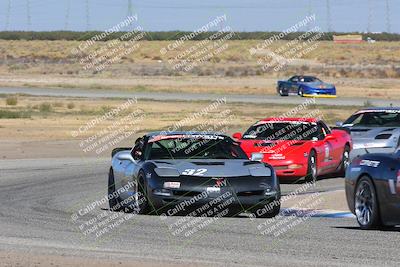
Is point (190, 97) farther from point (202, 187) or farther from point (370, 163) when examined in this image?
point (370, 163)

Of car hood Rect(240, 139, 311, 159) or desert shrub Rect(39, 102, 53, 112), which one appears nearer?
car hood Rect(240, 139, 311, 159)

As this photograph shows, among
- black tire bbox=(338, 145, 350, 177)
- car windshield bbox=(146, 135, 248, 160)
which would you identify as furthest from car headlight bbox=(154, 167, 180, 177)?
black tire bbox=(338, 145, 350, 177)

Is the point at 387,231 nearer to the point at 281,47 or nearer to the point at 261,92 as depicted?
the point at 261,92

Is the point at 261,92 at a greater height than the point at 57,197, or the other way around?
the point at 57,197

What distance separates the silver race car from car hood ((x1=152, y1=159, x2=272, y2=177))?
677cm

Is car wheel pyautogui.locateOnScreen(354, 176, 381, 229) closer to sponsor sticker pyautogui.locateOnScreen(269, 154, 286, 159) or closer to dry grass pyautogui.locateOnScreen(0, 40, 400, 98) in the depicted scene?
sponsor sticker pyautogui.locateOnScreen(269, 154, 286, 159)

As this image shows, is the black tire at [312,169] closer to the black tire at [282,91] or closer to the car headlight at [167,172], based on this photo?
the car headlight at [167,172]

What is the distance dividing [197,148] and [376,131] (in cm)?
798

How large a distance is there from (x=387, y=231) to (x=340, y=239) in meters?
1.00

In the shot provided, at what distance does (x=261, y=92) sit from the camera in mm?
68500

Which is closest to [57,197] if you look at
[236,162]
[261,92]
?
[236,162]

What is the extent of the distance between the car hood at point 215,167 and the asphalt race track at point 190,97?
1475 inches

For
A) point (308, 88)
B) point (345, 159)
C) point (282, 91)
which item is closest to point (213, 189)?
point (345, 159)

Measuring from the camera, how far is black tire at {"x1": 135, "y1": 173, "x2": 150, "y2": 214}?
15.8 metres
